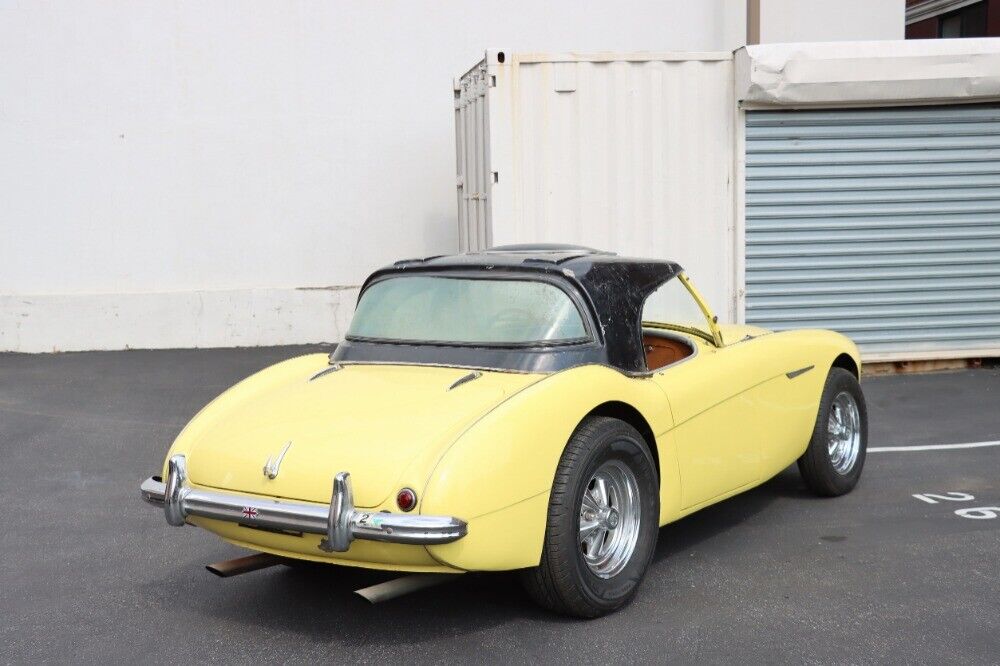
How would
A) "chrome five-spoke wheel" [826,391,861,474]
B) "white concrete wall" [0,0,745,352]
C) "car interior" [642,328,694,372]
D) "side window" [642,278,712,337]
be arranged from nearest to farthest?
"side window" [642,278,712,337]
"car interior" [642,328,694,372]
"chrome five-spoke wheel" [826,391,861,474]
"white concrete wall" [0,0,745,352]

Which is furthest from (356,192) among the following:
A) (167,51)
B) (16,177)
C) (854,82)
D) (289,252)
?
(854,82)

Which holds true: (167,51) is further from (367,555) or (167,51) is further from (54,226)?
(367,555)

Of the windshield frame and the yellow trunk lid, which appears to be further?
the windshield frame

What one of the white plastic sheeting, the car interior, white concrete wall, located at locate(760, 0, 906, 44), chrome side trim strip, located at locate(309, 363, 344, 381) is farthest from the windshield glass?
white concrete wall, located at locate(760, 0, 906, 44)

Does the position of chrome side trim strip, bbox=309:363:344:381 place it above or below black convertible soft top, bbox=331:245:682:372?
below

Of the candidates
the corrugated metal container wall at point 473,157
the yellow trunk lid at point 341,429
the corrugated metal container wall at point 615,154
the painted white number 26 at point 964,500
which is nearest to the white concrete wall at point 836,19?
the corrugated metal container wall at point 615,154

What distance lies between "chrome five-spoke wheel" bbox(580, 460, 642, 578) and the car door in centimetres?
39

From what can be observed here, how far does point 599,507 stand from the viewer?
15.4 ft

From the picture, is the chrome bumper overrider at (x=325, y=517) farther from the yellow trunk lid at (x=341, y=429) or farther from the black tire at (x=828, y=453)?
the black tire at (x=828, y=453)

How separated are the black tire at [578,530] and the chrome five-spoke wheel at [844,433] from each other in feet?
6.92

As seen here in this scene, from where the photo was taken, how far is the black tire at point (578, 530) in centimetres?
434

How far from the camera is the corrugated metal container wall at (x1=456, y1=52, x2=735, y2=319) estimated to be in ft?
33.4

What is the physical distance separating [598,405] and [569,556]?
638 millimetres

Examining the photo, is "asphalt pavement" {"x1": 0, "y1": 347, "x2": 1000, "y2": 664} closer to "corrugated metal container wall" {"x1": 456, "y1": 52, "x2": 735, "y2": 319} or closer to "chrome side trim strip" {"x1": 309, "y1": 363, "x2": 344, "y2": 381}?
"chrome side trim strip" {"x1": 309, "y1": 363, "x2": 344, "y2": 381}
